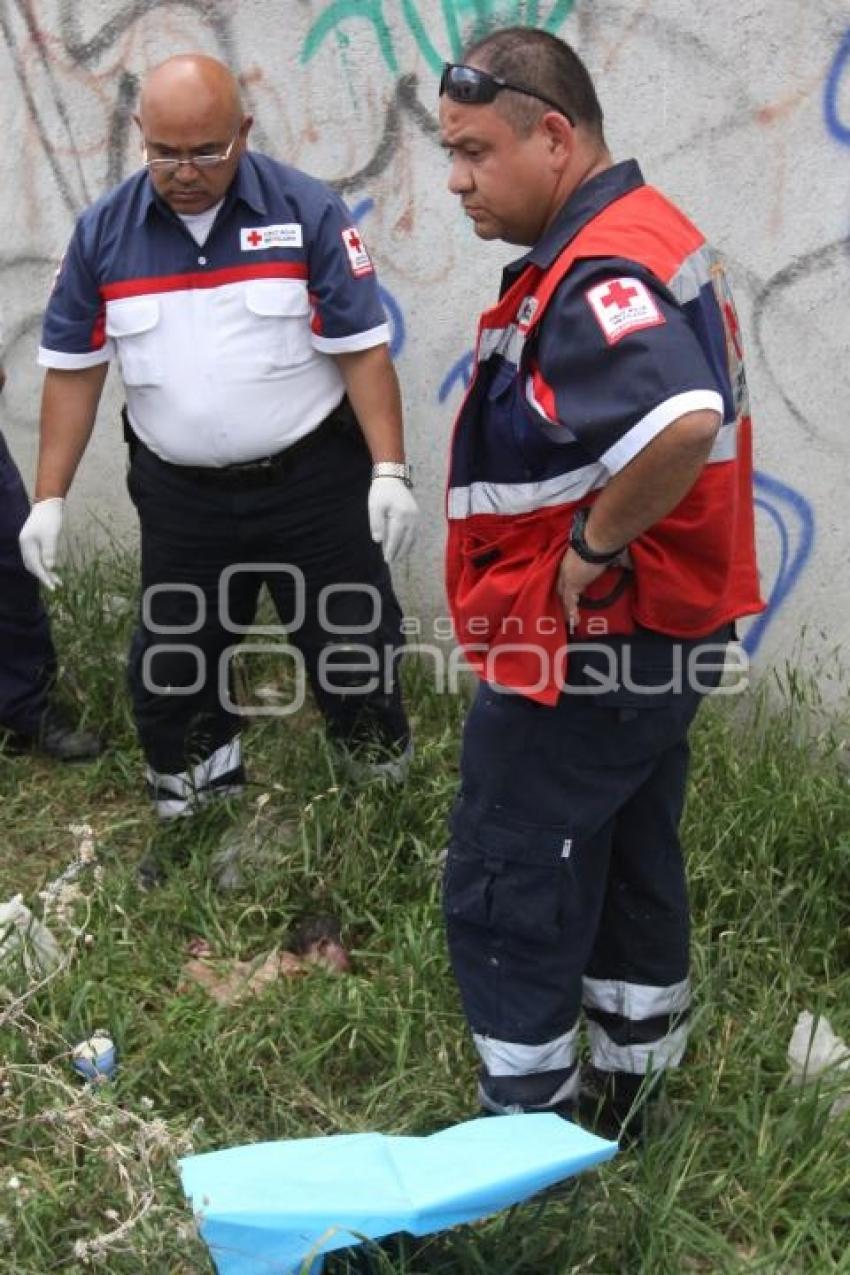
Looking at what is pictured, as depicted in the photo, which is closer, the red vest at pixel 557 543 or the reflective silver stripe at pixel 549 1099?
the red vest at pixel 557 543

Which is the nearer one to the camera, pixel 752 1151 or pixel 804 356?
pixel 752 1151

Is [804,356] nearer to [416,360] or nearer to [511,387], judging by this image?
[416,360]

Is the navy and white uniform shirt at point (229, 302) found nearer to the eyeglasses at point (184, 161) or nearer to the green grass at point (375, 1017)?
the eyeglasses at point (184, 161)

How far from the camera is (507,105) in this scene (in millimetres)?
2180

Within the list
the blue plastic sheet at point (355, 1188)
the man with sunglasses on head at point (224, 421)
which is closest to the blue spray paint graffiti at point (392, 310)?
the man with sunglasses on head at point (224, 421)

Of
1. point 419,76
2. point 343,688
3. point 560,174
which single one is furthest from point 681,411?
point 419,76

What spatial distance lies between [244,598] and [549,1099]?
4.32 feet

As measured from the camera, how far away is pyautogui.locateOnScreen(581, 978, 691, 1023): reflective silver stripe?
270cm

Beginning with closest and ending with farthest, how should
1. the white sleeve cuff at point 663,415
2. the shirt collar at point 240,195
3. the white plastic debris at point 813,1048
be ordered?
the white sleeve cuff at point 663,415 → the white plastic debris at point 813,1048 → the shirt collar at point 240,195

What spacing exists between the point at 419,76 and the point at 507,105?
1.62 metres

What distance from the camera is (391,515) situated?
3.20 m

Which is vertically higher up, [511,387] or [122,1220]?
[511,387]

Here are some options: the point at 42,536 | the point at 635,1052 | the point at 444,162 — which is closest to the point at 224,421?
the point at 42,536

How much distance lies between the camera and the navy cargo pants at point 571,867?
2381 mm
